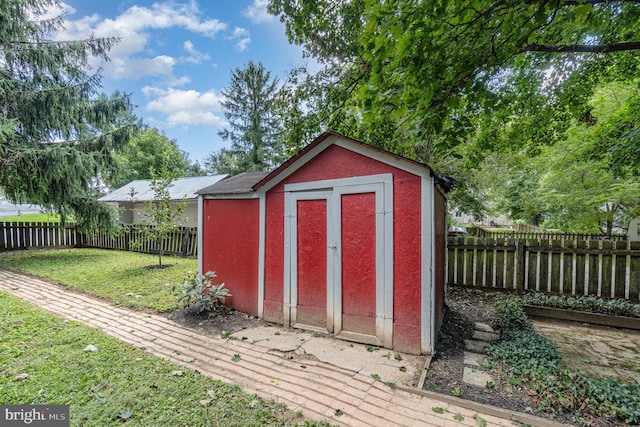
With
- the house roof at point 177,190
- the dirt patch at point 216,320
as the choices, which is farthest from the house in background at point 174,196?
the dirt patch at point 216,320

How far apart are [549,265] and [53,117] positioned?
14.3 metres

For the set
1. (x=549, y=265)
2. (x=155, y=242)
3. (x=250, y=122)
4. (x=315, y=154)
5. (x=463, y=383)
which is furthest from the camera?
(x=250, y=122)

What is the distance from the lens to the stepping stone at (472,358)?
315 cm

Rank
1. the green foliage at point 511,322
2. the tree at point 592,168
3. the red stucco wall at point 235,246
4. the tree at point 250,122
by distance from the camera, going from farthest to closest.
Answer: the tree at point 250,122 → the tree at point 592,168 → the red stucco wall at point 235,246 → the green foliage at point 511,322

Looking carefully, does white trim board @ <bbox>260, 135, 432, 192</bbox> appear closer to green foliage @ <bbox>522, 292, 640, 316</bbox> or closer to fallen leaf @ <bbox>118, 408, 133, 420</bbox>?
fallen leaf @ <bbox>118, 408, 133, 420</bbox>

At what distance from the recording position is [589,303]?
4.71 metres

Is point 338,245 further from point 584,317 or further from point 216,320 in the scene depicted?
point 584,317

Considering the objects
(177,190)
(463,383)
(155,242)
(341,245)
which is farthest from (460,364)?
(177,190)

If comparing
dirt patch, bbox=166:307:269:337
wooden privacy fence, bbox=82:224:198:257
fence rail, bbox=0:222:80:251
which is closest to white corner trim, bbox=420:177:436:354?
dirt patch, bbox=166:307:269:337

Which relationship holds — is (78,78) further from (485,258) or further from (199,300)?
(485,258)

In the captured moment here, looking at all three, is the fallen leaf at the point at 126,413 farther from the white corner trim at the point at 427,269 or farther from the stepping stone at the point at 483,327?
the stepping stone at the point at 483,327

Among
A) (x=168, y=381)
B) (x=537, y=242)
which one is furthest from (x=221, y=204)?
(x=537, y=242)

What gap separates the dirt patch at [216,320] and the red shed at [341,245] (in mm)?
182

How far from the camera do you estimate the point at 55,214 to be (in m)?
9.88
